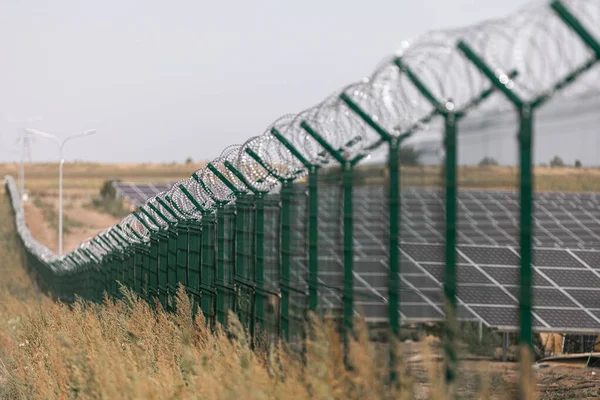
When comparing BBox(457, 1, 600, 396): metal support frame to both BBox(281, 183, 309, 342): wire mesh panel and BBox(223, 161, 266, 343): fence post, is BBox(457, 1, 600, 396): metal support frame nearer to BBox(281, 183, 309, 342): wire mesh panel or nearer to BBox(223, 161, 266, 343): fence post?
BBox(281, 183, 309, 342): wire mesh panel

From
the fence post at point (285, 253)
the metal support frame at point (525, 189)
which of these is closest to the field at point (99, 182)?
the metal support frame at point (525, 189)

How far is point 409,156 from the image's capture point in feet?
21.2

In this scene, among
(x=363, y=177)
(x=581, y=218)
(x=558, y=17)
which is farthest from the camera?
(x=581, y=218)

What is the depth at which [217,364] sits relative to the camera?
754cm

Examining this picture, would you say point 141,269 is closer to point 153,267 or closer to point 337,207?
point 153,267

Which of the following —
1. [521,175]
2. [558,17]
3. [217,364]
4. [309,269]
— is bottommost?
[217,364]

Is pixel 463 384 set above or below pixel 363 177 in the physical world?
below

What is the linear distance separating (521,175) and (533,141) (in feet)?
0.67

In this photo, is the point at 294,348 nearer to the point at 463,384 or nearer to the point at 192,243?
the point at 463,384

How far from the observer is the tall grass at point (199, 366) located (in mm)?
5914

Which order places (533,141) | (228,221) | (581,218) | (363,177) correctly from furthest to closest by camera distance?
1. (581,218)
2. (228,221)
3. (363,177)
4. (533,141)

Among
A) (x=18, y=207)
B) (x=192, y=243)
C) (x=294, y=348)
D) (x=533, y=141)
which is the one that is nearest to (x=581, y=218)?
(x=192, y=243)

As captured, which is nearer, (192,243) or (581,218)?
(192,243)

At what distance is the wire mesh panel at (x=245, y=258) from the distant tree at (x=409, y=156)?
350cm
